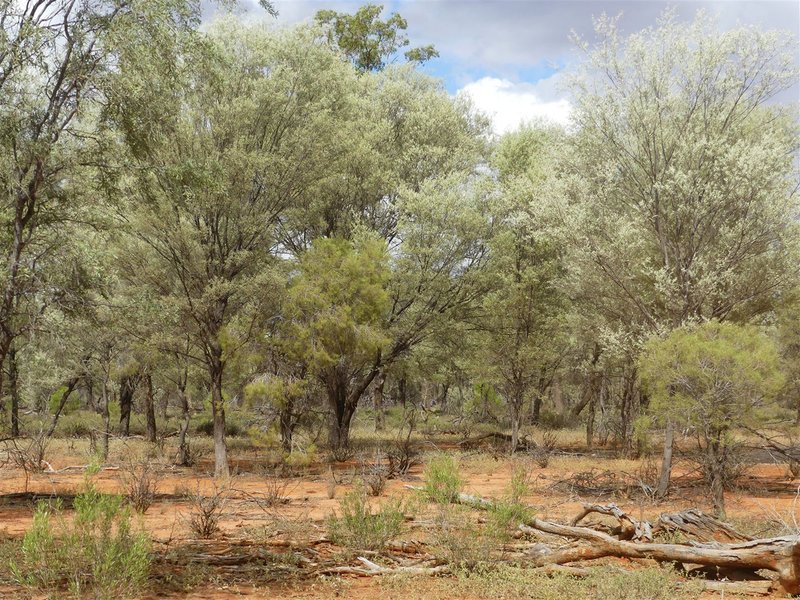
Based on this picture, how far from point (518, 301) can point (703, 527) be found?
14.5m

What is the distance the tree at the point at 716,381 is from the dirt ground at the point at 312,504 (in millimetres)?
1527

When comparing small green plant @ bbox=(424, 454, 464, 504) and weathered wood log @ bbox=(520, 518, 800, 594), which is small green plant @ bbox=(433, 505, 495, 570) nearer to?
small green plant @ bbox=(424, 454, 464, 504)

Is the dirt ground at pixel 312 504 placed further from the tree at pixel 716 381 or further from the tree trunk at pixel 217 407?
the tree at pixel 716 381

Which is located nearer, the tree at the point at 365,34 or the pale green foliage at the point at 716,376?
the pale green foliage at the point at 716,376

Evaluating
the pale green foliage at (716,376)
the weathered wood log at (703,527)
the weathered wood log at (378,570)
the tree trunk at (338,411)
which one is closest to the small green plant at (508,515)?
the weathered wood log at (378,570)

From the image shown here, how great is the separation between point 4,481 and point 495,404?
28.2 meters

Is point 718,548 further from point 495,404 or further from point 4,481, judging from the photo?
point 495,404

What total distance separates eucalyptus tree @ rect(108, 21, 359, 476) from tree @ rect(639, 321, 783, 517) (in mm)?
10845

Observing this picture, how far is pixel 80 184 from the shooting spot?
1168 cm

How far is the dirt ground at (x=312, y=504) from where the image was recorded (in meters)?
7.26

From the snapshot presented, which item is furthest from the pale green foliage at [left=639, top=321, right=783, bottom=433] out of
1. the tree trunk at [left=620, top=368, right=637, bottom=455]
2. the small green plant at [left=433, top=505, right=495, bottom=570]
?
the tree trunk at [left=620, top=368, right=637, bottom=455]

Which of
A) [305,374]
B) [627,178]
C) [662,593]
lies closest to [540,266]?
[627,178]

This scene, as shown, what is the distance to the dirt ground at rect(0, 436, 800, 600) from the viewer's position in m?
7.26

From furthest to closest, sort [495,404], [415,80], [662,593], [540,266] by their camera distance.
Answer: [495,404] → [415,80] → [540,266] → [662,593]
